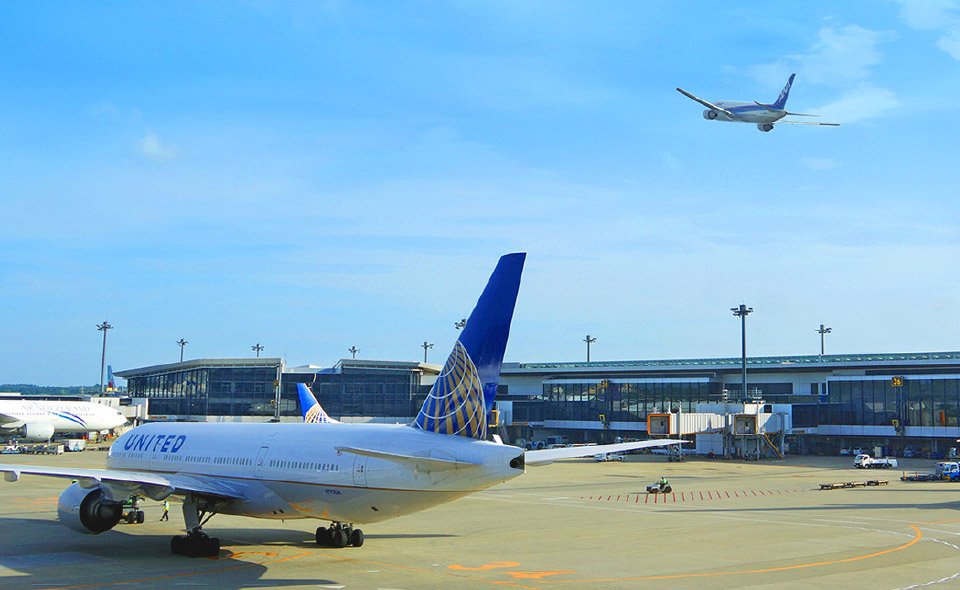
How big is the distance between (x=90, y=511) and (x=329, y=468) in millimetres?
8721

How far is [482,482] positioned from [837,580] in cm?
1079

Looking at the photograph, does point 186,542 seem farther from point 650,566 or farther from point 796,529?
point 796,529

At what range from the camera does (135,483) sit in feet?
88.2

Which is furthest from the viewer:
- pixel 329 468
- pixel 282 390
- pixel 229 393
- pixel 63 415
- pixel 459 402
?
pixel 282 390

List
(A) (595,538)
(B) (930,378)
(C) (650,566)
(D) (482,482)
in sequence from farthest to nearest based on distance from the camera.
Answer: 1. (B) (930,378)
2. (A) (595,538)
3. (C) (650,566)
4. (D) (482,482)

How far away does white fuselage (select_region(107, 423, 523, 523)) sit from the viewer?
23828mm

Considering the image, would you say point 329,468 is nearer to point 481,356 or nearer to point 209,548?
point 209,548

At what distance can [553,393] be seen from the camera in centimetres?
11119

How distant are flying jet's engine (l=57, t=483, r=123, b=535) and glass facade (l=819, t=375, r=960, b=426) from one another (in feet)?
289

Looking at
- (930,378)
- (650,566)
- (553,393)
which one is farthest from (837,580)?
(553,393)

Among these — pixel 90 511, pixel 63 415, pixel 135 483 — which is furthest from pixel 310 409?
pixel 63 415

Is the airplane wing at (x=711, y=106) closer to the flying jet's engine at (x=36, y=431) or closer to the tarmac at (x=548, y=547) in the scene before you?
the tarmac at (x=548, y=547)

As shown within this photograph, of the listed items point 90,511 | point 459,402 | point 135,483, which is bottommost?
point 90,511

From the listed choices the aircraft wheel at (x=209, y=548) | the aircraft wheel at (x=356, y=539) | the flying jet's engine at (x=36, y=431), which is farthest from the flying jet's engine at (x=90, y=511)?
the flying jet's engine at (x=36, y=431)
